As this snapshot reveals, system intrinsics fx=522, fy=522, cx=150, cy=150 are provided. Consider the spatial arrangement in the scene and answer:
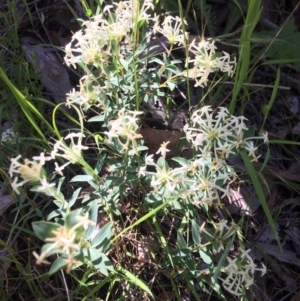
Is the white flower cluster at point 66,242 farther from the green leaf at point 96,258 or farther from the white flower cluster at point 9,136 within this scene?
the white flower cluster at point 9,136

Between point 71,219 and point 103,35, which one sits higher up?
point 103,35

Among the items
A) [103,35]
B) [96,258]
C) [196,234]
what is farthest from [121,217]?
[103,35]

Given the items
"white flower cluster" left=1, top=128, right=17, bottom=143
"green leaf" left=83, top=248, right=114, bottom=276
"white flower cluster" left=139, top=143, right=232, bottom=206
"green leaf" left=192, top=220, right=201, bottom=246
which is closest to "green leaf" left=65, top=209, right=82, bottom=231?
"green leaf" left=83, top=248, right=114, bottom=276

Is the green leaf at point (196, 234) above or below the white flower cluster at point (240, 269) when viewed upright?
above

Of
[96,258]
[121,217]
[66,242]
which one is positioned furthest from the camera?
[121,217]

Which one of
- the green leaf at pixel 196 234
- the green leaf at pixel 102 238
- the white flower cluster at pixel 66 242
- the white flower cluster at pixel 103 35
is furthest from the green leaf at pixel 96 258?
the white flower cluster at pixel 103 35

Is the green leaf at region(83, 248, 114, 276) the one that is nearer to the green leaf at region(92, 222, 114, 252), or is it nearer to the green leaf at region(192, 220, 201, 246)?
the green leaf at region(92, 222, 114, 252)

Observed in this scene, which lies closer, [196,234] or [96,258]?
[96,258]

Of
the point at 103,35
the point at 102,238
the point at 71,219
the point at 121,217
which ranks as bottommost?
the point at 121,217

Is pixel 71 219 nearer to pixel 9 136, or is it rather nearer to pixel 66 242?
pixel 66 242

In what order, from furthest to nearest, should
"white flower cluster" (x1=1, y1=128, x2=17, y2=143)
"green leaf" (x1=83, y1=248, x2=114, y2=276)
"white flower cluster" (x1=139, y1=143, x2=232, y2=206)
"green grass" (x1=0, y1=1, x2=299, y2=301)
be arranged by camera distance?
"white flower cluster" (x1=1, y1=128, x2=17, y2=143) → "green grass" (x1=0, y1=1, x2=299, y2=301) → "white flower cluster" (x1=139, y1=143, x2=232, y2=206) → "green leaf" (x1=83, y1=248, x2=114, y2=276)

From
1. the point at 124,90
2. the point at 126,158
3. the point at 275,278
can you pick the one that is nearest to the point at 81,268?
the point at 126,158

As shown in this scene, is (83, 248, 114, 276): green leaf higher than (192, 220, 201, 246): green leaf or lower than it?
higher
